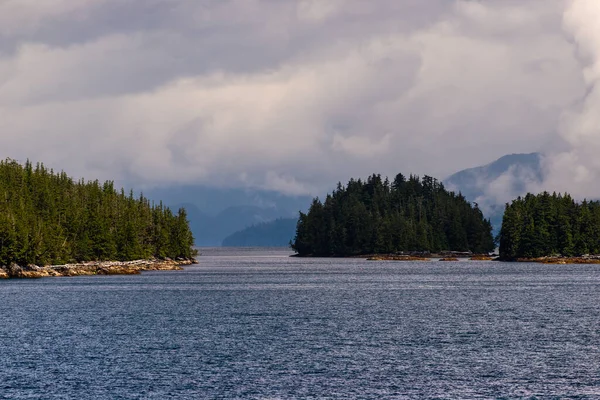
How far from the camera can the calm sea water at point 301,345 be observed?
53781 mm

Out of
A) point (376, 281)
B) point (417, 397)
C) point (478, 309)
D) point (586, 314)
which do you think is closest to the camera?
point (417, 397)

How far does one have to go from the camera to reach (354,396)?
166 feet

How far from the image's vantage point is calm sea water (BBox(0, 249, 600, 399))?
5378 centimetres

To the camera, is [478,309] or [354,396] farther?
[478,309]

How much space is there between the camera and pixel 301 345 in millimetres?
73250

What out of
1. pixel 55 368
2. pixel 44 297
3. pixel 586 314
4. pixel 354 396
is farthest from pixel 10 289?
pixel 354 396

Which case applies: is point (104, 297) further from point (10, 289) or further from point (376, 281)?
point (376, 281)

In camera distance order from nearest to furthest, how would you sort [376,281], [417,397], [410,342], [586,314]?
[417,397] < [410,342] < [586,314] < [376,281]

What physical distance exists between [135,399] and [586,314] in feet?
223

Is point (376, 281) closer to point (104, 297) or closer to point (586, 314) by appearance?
point (104, 297)

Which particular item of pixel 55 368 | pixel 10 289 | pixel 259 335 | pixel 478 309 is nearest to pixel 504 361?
pixel 259 335

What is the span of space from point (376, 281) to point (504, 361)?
11589 centimetres

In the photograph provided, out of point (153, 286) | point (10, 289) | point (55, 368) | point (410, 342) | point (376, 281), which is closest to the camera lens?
point (55, 368)

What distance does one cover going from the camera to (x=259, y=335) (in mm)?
81000
